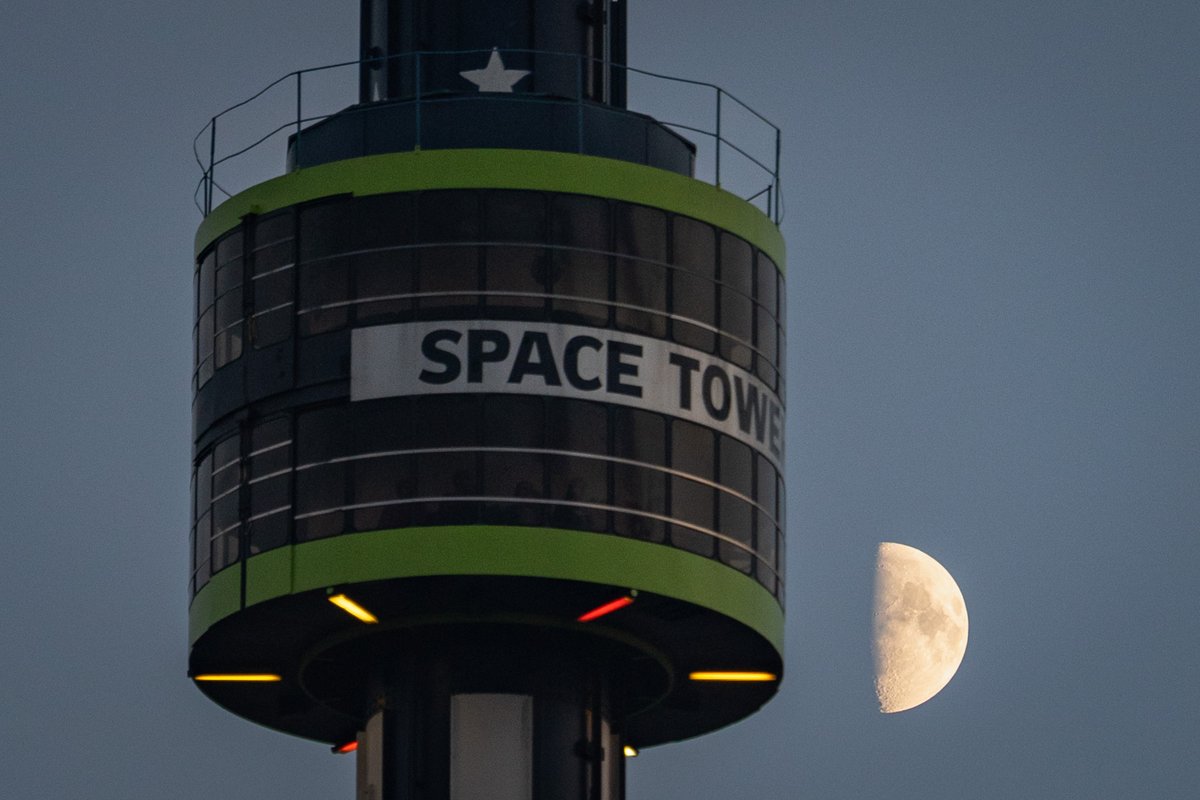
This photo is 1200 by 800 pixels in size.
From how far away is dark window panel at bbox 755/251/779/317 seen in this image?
9719 cm

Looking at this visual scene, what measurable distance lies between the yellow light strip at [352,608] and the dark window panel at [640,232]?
9141 mm

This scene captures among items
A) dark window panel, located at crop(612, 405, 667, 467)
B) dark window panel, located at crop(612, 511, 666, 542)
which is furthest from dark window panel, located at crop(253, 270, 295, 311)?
dark window panel, located at crop(612, 511, 666, 542)

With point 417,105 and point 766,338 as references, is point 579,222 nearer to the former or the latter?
point 417,105

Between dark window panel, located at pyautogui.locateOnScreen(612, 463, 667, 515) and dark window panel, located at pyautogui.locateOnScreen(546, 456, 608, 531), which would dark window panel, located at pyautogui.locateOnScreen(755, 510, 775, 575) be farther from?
dark window panel, located at pyautogui.locateOnScreen(546, 456, 608, 531)

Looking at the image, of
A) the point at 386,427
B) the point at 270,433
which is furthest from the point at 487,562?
the point at 270,433

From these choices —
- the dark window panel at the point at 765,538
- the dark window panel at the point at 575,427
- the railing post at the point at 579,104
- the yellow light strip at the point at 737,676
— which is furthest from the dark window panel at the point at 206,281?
the yellow light strip at the point at 737,676

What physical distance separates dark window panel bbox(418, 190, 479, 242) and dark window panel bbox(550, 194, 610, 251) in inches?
65.4

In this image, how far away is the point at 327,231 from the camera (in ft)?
311

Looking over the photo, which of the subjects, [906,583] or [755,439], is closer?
[755,439]

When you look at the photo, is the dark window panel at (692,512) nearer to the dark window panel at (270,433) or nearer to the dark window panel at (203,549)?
the dark window panel at (270,433)

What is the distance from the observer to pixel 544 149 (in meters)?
96.2

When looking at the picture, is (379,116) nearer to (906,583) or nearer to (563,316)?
(563,316)

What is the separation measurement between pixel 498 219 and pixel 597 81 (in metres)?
6.08

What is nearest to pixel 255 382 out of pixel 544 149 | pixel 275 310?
pixel 275 310
